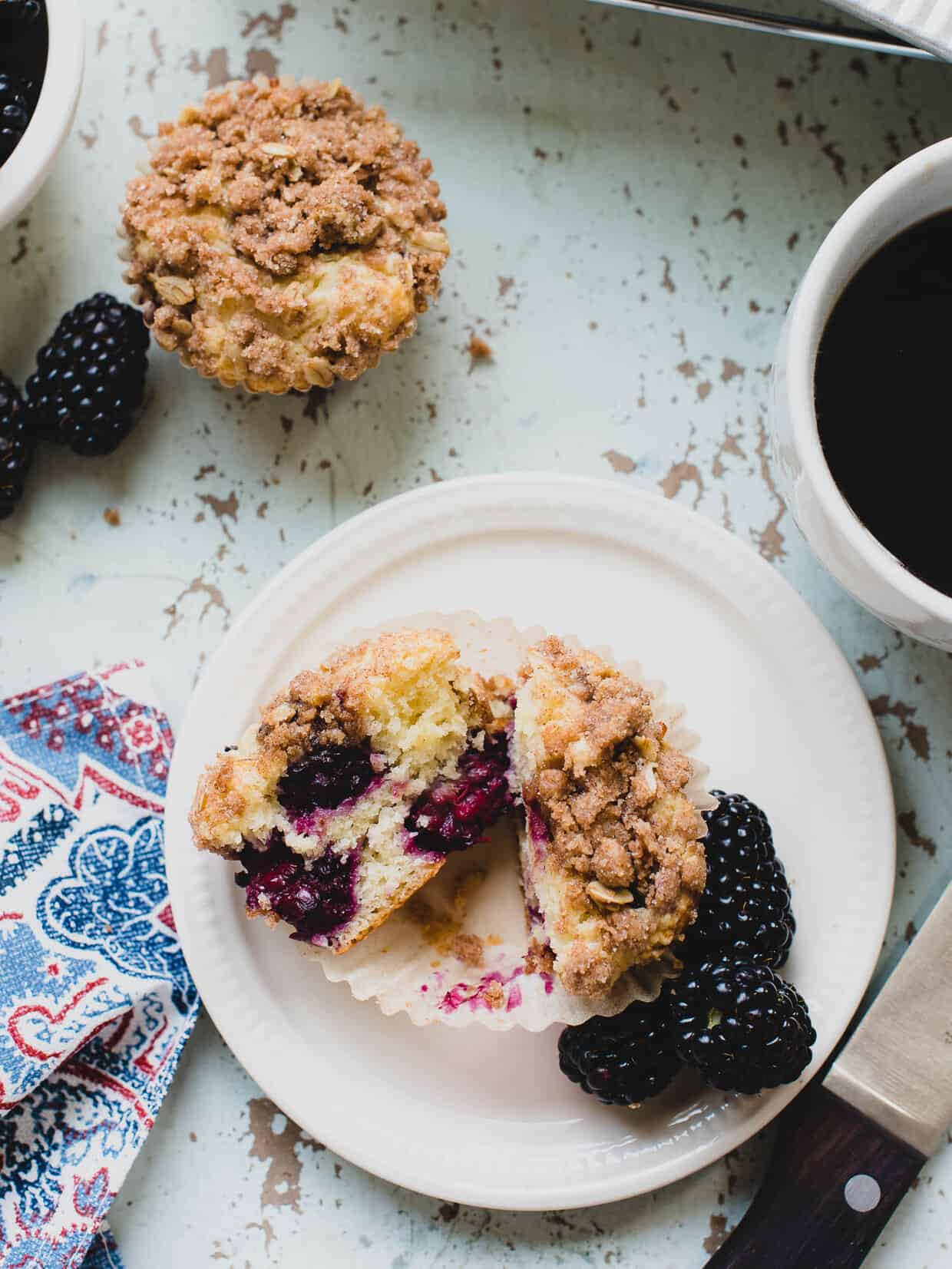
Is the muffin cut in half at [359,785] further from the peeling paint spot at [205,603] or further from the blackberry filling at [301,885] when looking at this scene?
the peeling paint spot at [205,603]

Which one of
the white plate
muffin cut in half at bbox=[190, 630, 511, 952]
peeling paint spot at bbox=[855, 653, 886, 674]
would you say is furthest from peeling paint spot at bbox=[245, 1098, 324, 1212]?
peeling paint spot at bbox=[855, 653, 886, 674]

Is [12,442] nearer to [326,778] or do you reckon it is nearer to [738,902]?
[326,778]

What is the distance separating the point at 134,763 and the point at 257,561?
1.27 feet

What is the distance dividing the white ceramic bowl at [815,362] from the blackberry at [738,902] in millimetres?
395

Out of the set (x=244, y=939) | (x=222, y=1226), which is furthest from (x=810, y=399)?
(x=222, y=1226)

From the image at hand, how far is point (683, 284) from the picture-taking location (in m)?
2.10

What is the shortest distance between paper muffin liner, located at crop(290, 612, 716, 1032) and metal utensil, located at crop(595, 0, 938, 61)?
3.12 feet

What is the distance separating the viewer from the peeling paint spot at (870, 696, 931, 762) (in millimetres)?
2043

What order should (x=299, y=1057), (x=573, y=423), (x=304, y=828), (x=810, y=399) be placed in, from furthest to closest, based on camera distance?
1. (x=573, y=423)
2. (x=299, y=1057)
3. (x=304, y=828)
4. (x=810, y=399)

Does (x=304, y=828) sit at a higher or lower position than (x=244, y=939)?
higher

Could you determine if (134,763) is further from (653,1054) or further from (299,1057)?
(653,1054)

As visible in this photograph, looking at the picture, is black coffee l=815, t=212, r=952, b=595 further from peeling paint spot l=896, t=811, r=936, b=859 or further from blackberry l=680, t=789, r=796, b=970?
peeling paint spot l=896, t=811, r=936, b=859

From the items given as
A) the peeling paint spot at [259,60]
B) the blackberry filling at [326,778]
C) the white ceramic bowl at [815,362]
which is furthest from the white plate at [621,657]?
the peeling paint spot at [259,60]

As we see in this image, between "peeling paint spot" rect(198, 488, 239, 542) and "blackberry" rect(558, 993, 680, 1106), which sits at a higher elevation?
"peeling paint spot" rect(198, 488, 239, 542)
